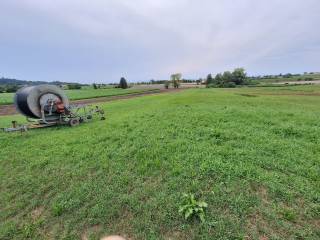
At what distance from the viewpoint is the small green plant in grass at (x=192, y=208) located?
325cm

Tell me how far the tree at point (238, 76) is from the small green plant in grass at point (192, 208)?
8386 centimetres

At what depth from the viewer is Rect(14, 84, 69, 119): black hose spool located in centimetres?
896

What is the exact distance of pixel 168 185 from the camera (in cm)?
399

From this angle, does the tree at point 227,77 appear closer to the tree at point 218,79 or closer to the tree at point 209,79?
the tree at point 218,79

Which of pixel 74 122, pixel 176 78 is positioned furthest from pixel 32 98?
pixel 176 78

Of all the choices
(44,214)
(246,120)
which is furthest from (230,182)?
(246,120)

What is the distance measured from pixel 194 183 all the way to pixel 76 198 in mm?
2347

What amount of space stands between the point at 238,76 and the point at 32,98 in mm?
82729

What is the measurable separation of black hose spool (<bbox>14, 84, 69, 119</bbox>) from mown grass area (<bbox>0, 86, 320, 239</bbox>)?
3.16 m

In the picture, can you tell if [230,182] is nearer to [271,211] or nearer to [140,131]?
[271,211]

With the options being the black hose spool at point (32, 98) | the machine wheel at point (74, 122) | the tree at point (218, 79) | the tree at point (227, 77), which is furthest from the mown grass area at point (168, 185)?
the tree at point (218, 79)

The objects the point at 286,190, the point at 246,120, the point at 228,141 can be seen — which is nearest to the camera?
the point at 286,190

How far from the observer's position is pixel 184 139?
573 cm

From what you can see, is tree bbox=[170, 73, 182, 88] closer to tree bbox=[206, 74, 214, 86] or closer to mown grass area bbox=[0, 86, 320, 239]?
tree bbox=[206, 74, 214, 86]
